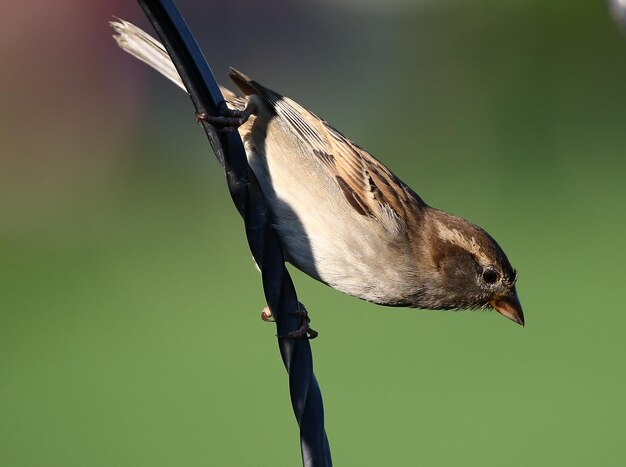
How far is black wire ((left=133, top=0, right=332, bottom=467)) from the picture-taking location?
1.86m

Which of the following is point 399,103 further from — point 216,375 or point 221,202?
point 216,375

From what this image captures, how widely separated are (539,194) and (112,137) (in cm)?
441

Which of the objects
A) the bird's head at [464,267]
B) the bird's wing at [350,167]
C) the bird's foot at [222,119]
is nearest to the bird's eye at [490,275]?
the bird's head at [464,267]

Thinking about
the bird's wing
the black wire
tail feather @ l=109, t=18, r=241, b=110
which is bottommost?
the black wire

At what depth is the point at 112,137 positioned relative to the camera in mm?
11367

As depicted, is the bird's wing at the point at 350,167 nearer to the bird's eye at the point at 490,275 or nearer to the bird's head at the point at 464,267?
the bird's head at the point at 464,267

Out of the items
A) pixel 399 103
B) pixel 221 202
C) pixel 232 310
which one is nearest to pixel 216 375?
pixel 232 310

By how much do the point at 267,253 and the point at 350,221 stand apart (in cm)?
85

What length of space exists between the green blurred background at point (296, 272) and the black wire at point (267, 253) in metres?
3.70

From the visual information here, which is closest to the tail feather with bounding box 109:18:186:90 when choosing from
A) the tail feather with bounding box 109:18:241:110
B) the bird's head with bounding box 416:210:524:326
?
the tail feather with bounding box 109:18:241:110

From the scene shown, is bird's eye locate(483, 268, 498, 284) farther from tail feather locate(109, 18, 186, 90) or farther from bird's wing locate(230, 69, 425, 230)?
tail feather locate(109, 18, 186, 90)

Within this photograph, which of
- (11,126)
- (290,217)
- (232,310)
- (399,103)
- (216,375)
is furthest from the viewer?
(399,103)

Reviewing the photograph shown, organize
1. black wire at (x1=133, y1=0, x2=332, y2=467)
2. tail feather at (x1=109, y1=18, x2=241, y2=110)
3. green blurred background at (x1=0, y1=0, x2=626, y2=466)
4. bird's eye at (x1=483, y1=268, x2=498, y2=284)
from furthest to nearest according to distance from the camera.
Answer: green blurred background at (x1=0, y1=0, x2=626, y2=466) → bird's eye at (x1=483, y1=268, x2=498, y2=284) → tail feather at (x1=109, y1=18, x2=241, y2=110) → black wire at (x1=133, y1=0, x2=332, y2=467)

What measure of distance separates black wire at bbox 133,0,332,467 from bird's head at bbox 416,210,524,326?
994 mm
